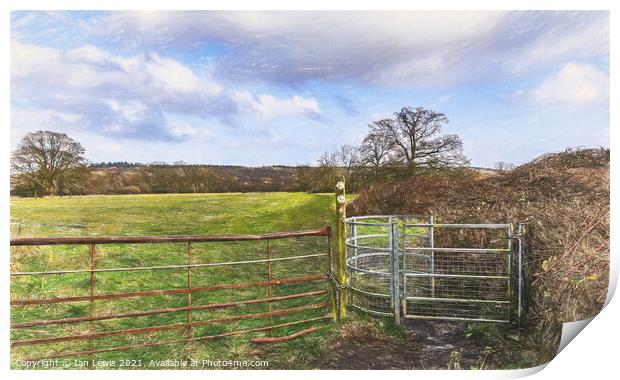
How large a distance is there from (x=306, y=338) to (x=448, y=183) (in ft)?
6.73

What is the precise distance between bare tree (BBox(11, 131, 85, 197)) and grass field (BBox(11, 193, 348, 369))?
13 cm

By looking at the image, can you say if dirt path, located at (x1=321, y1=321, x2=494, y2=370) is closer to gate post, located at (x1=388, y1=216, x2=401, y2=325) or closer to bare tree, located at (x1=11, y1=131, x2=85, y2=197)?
gate post, located at (x1=388, y1=216, x2=401, y2=325)

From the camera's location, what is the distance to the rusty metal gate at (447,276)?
4.09 metres

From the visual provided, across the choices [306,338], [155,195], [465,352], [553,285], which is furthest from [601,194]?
[155,195]

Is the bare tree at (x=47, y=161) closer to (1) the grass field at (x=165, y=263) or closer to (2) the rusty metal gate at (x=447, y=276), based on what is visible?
(1) the grass field at (x=165, y=263)

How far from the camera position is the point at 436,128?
14.5 feet

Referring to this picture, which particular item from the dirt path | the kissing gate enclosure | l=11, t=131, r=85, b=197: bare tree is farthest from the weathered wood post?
l=11, t=131, r=85, b=197: bare tree

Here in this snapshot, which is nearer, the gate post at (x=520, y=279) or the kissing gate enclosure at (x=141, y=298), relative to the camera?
the kissing gate enclosure at (x=141, y=298)

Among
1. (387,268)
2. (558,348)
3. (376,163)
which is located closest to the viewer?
(558,348)

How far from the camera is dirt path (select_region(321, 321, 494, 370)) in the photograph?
390cm

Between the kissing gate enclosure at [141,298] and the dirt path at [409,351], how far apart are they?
0.39 meters

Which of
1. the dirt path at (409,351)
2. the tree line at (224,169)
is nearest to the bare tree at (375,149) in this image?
the tree line at (224,169)

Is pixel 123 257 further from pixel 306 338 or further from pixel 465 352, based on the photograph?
pixel 465 352

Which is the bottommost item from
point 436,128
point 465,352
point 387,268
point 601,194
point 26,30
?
point 465,352
